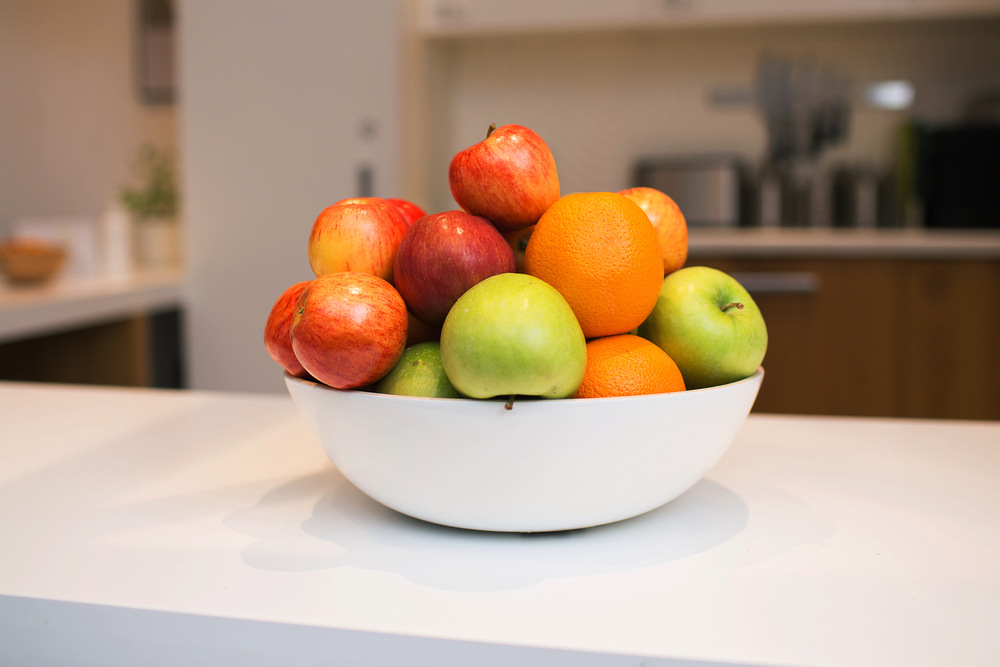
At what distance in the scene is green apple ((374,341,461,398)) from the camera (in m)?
0.49

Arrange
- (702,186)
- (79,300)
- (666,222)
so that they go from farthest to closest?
(702,186), (79,300), (666,222)

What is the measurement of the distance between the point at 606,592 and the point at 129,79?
313 centimetres

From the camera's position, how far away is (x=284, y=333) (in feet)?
1.78

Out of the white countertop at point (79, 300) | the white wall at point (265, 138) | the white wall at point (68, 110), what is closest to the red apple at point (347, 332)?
the white countertop at point (79, 300)

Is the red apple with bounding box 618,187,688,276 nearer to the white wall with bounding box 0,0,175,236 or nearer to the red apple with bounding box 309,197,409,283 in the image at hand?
the red apple with bounding box 309,197,409,283

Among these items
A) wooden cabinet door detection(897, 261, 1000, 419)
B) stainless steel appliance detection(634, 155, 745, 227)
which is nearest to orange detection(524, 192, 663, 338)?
wooden cabinet door detection(897, 261, 1000, 419)

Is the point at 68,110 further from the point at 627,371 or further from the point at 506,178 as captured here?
the point at 627,371

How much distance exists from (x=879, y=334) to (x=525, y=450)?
203 cm

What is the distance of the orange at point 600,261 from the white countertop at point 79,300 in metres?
1.68

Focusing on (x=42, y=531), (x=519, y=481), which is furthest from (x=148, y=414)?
(x=519, y=481)

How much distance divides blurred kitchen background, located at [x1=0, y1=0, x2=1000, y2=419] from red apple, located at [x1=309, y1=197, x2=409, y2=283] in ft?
5.26

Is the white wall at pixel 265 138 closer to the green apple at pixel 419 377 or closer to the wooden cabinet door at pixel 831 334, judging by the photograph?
the wooden cabinet door at pixel 831 334

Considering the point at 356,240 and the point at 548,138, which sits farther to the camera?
the point at 548,138

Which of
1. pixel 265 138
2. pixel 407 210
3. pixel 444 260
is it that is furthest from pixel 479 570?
pixel 265 138
